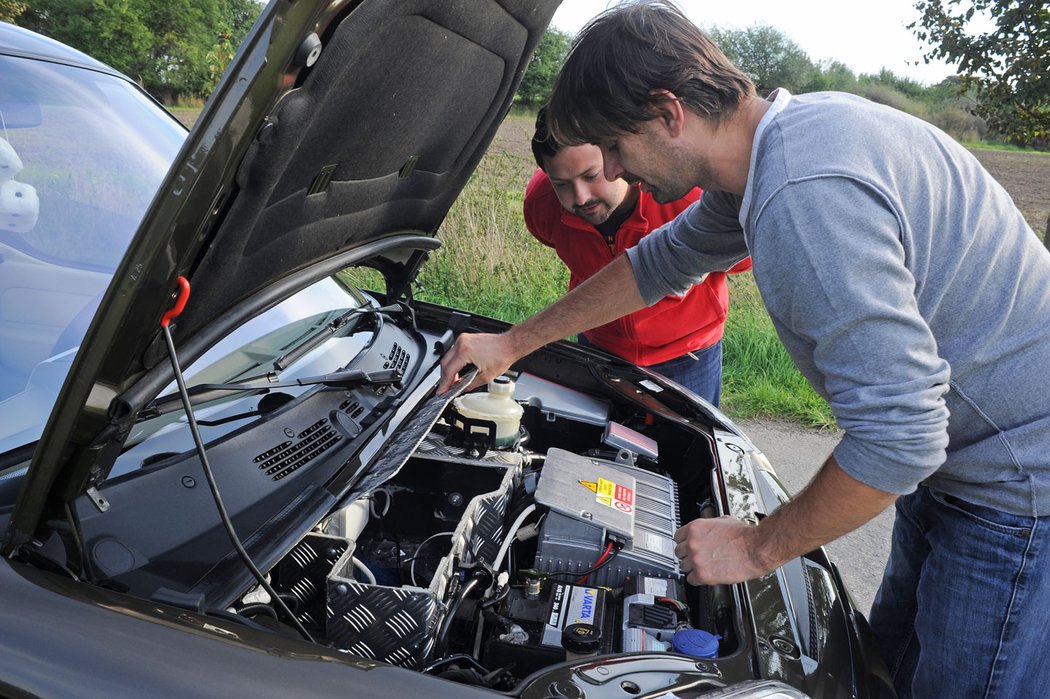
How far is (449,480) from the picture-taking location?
6.57 ft

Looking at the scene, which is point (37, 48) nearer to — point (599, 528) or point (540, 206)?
point (540, 206)

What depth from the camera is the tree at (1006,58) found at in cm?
531

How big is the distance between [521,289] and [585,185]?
11.6ft

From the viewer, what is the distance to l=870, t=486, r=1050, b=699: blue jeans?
1.58 metres

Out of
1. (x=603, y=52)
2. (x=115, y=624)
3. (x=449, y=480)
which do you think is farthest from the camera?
(x=449, y=480)

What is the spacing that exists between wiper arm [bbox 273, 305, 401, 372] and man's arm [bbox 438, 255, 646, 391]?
0.31 meters

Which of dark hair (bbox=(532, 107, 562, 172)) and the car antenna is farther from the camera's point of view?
dark hair (bbox=(532, 107, 562, 172))

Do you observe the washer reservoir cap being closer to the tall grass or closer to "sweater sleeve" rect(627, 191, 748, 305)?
"sweater sleeve" rect(627, 191, 748, 305)

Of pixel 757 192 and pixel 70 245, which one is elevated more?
pixel 757 192

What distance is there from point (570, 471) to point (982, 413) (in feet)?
3.14

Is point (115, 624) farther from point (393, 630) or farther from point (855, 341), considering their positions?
point (855, 341)

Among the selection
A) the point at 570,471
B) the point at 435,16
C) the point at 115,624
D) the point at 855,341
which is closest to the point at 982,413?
the point at 855,341

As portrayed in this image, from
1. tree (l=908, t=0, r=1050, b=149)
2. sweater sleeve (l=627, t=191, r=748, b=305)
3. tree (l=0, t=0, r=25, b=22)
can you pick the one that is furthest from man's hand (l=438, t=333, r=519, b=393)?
tree (l=0, t=0, r=25, b=22)

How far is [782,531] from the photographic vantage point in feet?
4.90
